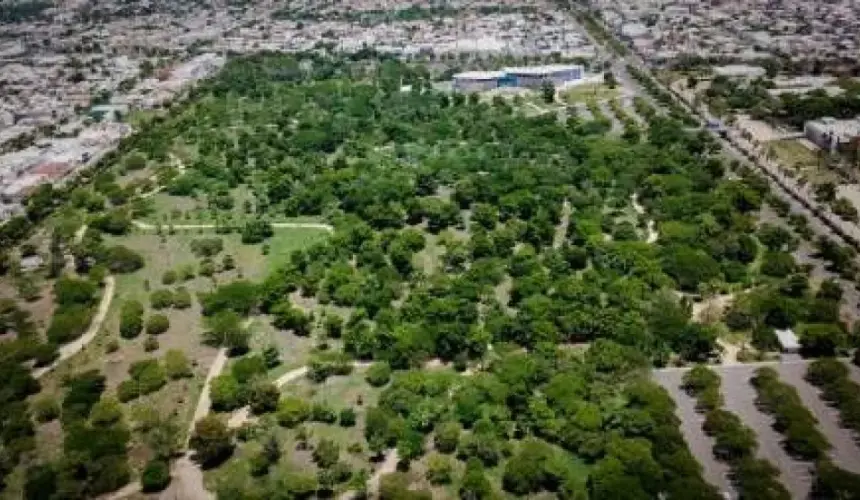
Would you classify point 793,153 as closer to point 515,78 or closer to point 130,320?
point 515,78

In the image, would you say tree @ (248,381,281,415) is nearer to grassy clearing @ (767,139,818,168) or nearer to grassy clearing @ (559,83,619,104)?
grassy clearing @ (767,139,818,168)

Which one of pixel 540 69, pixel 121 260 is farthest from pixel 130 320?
pixel 540 69

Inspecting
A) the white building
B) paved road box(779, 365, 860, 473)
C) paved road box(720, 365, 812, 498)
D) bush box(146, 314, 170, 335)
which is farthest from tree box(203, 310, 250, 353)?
the white building

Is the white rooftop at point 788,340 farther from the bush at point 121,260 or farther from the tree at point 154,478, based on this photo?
the bush at point 121,260

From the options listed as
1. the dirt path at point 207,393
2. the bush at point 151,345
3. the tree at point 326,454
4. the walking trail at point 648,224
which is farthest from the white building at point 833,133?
the bush at point 151,345

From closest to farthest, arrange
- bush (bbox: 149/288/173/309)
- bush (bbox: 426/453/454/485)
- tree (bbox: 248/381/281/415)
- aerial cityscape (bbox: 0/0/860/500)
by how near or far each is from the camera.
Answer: bush (bbox: 426/453/454/485), aerial cityscape (bbox: 0/0/860/500), tree (bbox: 248/381/281/415), bush (bbox: 149/288/173/309)
